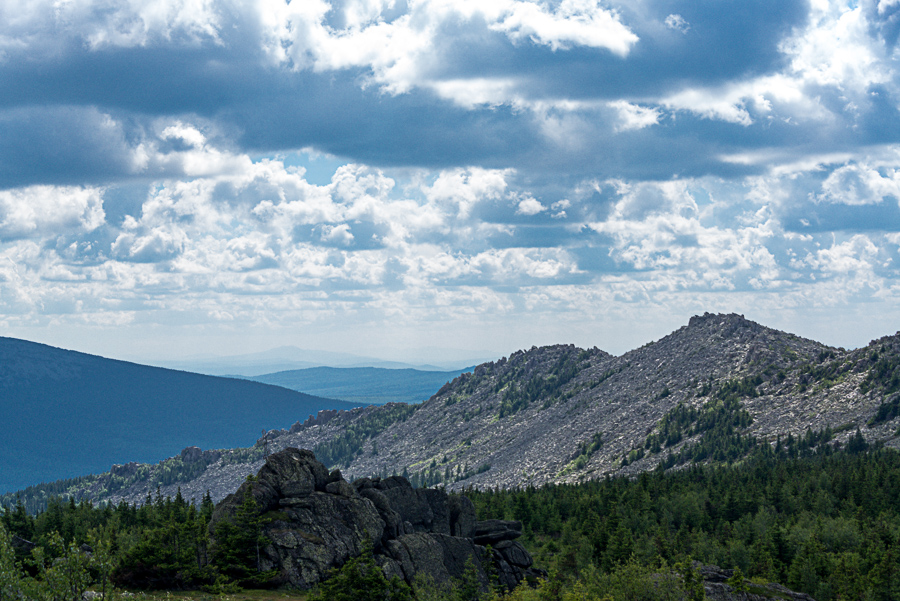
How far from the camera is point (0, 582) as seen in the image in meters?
51.0

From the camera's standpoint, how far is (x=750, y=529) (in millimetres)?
149625

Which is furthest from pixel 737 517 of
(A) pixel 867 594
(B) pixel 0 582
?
(B) pixel 0 582

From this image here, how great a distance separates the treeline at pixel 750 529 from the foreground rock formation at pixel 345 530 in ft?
48.2

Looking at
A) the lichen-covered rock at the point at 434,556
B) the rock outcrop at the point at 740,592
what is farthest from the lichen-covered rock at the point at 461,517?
the rock outcrop at the point at 740,592

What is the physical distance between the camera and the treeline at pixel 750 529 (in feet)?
381

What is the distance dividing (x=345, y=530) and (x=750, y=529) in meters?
88.9

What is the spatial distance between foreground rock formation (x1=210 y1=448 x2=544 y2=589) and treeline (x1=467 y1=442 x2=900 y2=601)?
48.2 ft

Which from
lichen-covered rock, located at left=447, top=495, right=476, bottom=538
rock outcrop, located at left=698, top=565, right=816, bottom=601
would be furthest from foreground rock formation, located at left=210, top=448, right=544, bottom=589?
rock outcrop, located at left=698, top=565, right=816, bottom=601

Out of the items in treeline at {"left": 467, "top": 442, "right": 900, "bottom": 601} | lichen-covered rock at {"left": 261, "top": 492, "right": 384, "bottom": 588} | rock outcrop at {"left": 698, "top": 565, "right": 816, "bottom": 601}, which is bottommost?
treeline at {"left": 467, "top": 442, "right": 900, "bottom": 601}

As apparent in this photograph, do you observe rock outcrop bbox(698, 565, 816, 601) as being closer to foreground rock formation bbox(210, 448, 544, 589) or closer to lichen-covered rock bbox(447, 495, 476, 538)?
foreground rock formation bbox(210, 448, 544, 589)

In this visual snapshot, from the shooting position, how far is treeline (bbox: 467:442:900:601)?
11606 cm

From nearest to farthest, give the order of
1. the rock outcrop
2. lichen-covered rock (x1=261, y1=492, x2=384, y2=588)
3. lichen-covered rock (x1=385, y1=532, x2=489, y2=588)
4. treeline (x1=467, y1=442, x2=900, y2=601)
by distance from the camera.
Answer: the rock outcrop → lichen-covered rock (x1=261, y1=492, x2=384, y2=588) → lichen-covered rock (x1=385, y1=532, x2=489, y2=588) → treeline (x1=467, y1=442, x2=900, y2=601)

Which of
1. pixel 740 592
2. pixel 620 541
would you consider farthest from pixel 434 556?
pixel 620 541

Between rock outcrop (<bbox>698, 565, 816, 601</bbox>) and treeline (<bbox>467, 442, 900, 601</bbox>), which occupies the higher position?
rock outcrop (<bbox>698, 565, 816, 601</bbox>)
